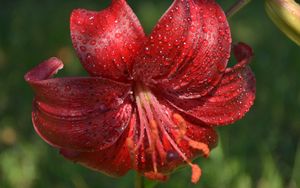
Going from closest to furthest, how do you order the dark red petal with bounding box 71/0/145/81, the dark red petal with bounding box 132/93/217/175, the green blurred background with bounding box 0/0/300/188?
the dark red petal with bounding box 71/0/145/81 → the dark red petal with bounding box 132/93/217/175 → the green blurred background with bounding box 0/0/300/188

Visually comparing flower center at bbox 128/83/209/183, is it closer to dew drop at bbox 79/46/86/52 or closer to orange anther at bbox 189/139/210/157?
orange anther at bbox 189/139/210/157

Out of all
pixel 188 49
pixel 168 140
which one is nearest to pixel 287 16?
pixel 188 49

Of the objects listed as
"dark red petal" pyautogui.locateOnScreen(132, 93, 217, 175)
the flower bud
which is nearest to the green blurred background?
"dark red petal" pyautogui.locateOnScreen(132, 93, 217, 175)

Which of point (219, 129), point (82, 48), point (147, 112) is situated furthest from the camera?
point (219, 129)

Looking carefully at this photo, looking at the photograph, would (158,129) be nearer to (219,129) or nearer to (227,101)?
(227,101)

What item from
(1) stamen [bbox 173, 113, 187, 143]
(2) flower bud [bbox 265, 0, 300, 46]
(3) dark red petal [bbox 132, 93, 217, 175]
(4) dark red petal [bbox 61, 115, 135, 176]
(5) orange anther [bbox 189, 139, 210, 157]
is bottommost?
(4) dark red petal [bbox 61, 115, 135, 176]

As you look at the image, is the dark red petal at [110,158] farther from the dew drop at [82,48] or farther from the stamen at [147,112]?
the dew drop at [82,48]

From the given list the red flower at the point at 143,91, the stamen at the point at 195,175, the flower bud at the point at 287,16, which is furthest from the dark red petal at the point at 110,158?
the flower bud at the point at 287,16
